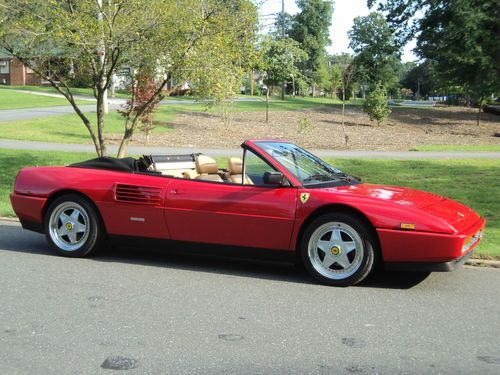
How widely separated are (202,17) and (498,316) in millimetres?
7291

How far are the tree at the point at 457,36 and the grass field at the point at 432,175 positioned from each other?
1394 centimetres

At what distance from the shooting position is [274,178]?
5.63 meters

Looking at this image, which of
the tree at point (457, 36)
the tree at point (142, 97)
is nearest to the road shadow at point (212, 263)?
the tree at point (142, 97)

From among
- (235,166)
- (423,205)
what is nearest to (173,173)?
(235,166)

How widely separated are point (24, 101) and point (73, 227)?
39.2m

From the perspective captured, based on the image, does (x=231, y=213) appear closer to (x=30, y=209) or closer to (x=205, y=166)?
(x=205, y=166)

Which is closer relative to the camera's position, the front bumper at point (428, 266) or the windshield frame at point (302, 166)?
the front bumper at point (428, 266)

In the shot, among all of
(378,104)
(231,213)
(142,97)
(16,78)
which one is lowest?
(231,213)

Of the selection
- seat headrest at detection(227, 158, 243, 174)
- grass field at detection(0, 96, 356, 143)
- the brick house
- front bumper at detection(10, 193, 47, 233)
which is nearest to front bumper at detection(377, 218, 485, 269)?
seat headrest at detection(227, 158, 243, 174)

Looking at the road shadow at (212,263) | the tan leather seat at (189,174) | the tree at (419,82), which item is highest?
the tree at (419,82)

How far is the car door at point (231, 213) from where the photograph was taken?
5641 millimetres

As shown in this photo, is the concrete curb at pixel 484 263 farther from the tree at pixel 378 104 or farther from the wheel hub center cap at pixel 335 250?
the tree at pixel 378 104

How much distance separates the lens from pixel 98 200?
20.8 feet

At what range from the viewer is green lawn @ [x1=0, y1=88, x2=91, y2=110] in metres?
39.1
